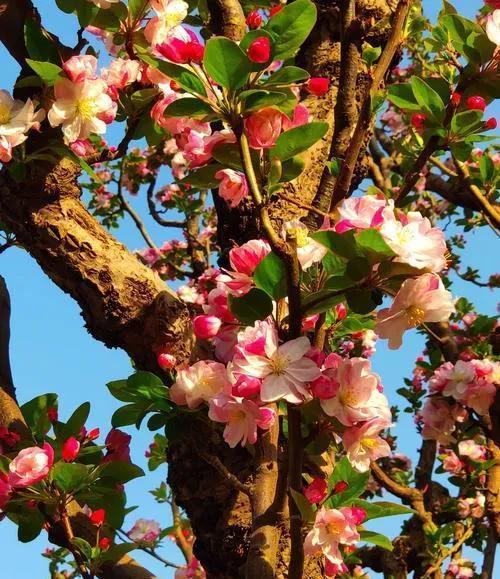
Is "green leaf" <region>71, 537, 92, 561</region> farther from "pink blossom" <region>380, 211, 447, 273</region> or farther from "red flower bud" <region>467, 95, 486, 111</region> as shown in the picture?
"red flower bud" <region>467, 95, 486, 111</region>

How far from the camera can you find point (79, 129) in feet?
4.84

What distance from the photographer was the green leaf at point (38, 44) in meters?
1.52

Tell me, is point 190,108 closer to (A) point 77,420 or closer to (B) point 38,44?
(B) point 38,44

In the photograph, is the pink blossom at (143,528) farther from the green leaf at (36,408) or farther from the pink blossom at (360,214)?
the pink blossom at (360,214)

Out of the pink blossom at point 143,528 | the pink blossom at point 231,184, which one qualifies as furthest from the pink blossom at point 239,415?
the pink blossom at point 143,528

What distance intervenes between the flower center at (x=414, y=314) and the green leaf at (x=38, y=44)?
100 cm

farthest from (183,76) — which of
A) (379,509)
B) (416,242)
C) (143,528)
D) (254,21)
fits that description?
(143,528)

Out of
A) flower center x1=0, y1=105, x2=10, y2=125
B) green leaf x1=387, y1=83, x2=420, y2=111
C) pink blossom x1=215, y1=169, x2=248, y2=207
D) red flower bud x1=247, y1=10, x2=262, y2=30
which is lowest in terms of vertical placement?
pink blossom x1=215, y1=169, x2=248, y2=207

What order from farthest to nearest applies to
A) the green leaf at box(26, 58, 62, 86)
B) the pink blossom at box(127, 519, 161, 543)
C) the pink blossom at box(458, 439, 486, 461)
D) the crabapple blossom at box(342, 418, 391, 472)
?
the pink blossom at box(127, 519, 161, 543), the pink blossom at box(458, 439, 486, 461), the green leaf at box(26, 58, 62, 86), the crabapple blossom at box(342, 418, 391, 472)

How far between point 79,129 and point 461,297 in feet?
8.59

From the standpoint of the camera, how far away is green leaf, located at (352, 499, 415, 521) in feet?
3.70

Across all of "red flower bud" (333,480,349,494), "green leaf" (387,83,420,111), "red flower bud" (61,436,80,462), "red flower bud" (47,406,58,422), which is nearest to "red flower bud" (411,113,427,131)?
"green leaf" (387,83,420,111)

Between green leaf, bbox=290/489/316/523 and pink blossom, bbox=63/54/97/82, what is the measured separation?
2.99 feet

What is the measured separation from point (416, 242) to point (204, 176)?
0.41 metres
